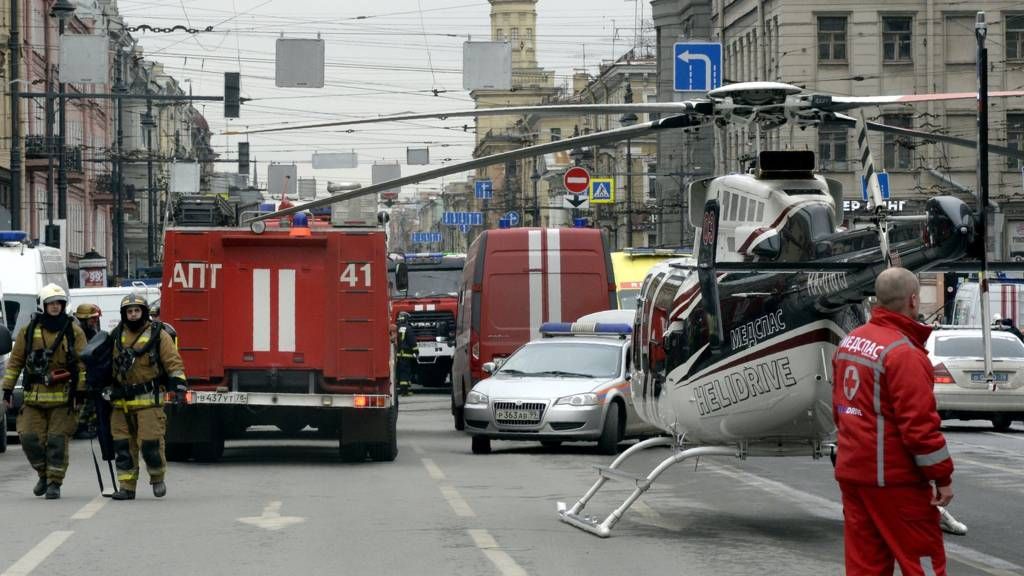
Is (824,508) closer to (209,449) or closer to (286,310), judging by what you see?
(286,310)

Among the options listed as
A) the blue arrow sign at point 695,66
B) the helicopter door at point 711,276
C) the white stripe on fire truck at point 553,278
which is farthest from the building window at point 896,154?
the helicopter door at point 711,276

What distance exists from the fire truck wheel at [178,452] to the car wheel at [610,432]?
197 inches

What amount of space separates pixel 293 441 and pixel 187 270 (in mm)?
5921

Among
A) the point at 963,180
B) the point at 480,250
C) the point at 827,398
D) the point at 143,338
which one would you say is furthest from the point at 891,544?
the point at 963,180

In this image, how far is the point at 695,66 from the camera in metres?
36.9

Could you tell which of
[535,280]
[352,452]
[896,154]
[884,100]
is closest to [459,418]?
[535,280]

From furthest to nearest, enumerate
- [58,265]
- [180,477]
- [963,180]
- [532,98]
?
[532,98] → [963,180] → [58,265] → [180,477]

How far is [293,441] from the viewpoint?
2567 centimetres

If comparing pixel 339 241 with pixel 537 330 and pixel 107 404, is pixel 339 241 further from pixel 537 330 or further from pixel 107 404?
pixel 537 330

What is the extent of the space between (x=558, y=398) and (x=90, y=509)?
8323mm

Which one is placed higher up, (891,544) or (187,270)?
(187,270)

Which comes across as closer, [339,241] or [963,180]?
[339,241]

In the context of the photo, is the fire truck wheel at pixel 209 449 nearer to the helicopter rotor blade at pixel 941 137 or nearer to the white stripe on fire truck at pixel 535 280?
the white stripe on fire truck at pixel 535 280

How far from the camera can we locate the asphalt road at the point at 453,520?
11.8 m
